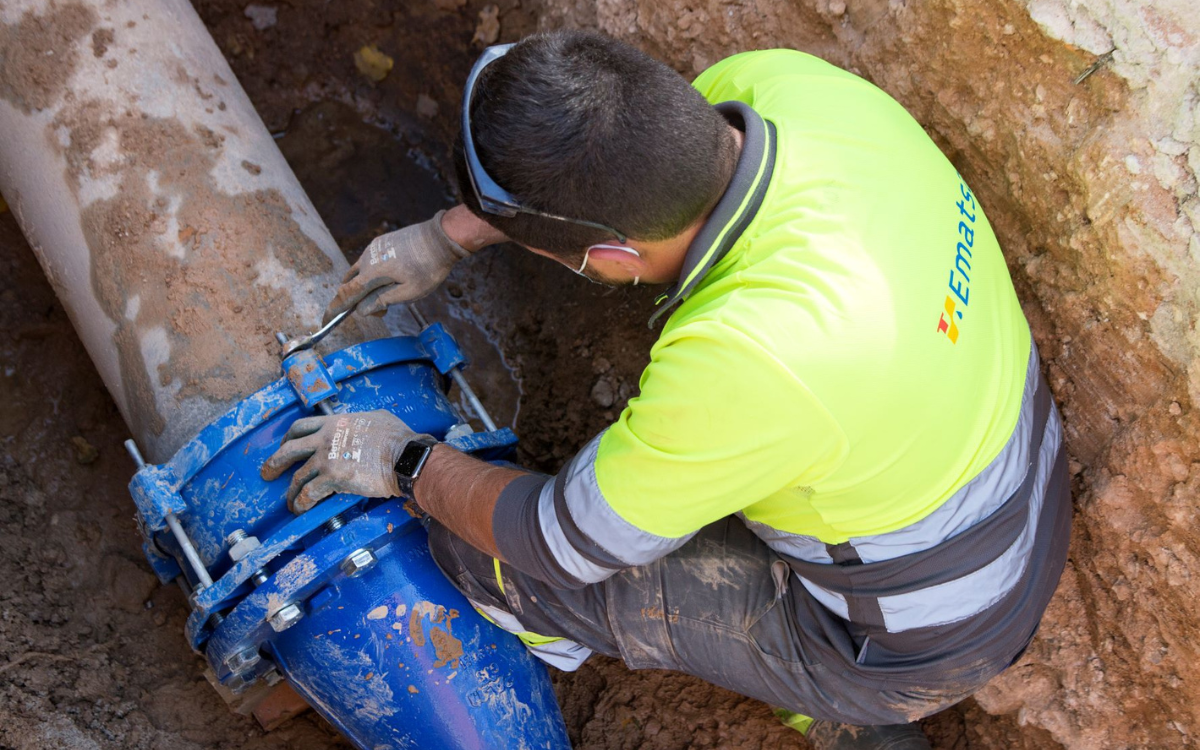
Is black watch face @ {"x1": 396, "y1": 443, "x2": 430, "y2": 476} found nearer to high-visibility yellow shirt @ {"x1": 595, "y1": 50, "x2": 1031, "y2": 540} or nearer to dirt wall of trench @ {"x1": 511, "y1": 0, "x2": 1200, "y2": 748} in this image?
high-visibility yellow shirt @ {"x1": 595, "y1": 50, "x2": 1031, "y2": 540}

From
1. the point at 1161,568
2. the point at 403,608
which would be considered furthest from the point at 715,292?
the point at 1161,568

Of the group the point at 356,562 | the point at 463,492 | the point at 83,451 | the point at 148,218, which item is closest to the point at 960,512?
the point at 463,492

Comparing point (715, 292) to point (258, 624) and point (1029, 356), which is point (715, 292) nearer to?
point (1029, 356)

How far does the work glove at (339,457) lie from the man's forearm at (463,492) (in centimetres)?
8

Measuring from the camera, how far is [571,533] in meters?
1.69

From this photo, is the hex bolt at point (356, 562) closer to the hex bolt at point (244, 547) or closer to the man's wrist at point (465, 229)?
the hex bolt at point (244, 547)

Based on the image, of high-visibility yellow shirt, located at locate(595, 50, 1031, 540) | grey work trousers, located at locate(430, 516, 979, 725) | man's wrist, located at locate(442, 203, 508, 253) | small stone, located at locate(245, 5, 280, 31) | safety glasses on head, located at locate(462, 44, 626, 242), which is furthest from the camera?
small stone, located at locate(245, 5, 280, 31)

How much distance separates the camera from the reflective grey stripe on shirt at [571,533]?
166cm

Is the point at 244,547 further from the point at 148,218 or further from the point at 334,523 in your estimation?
the point at 148,218

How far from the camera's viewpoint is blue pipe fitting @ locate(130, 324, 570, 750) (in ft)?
6.40

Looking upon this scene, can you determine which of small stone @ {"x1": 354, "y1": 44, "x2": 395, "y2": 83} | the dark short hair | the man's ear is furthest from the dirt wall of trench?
small stone @ {"x1": 354, "y1": 44, "x2": 395, "y2": 83}

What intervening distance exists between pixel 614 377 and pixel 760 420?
1526 mm

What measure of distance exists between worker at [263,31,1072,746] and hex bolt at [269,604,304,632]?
23 centimetres

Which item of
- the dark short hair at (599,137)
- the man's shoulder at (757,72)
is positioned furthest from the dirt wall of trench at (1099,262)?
the dark short hair at (599,137)
